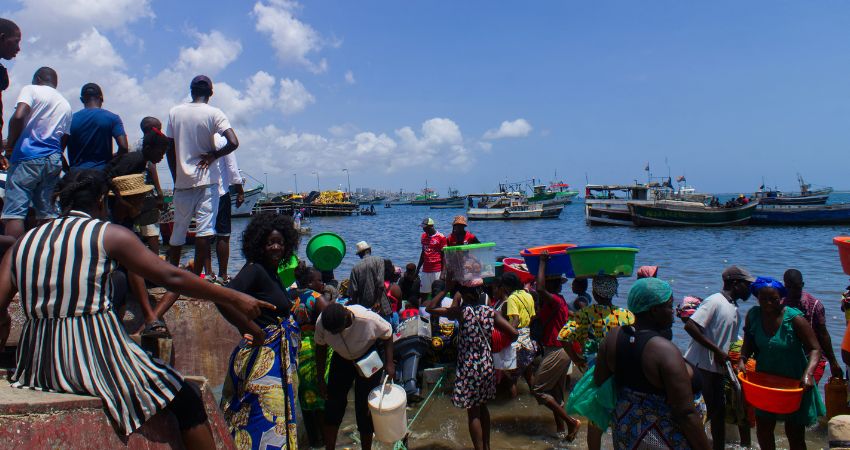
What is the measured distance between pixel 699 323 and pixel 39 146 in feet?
18.2

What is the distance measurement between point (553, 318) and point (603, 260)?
85 centimetres

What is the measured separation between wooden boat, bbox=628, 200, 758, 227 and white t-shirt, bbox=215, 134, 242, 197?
3480cm

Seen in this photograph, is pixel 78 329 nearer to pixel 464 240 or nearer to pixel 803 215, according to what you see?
pixel 464 240

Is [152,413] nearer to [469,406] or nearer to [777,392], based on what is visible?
[469,406]

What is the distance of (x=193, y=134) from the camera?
587cm

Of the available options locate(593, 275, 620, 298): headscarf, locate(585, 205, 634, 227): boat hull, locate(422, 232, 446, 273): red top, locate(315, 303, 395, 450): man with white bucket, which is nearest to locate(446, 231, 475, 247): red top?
locate(422, 232, 446, 273): red top

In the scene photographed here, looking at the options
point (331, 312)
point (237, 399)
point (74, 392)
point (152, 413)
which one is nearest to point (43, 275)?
point (74, 392)

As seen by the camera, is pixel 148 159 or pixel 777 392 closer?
pixel 777 392

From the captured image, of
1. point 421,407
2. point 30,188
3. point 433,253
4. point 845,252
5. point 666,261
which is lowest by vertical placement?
point 666,261

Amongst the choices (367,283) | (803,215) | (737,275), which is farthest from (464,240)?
(803,215)

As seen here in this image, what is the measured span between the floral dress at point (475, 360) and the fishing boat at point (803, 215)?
3866 cm

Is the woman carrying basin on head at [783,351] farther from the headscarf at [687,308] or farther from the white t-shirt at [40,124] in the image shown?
the white t-shirt at [40,124]

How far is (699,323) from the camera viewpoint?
15.1ft

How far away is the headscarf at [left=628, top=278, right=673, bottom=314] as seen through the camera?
3.23m
